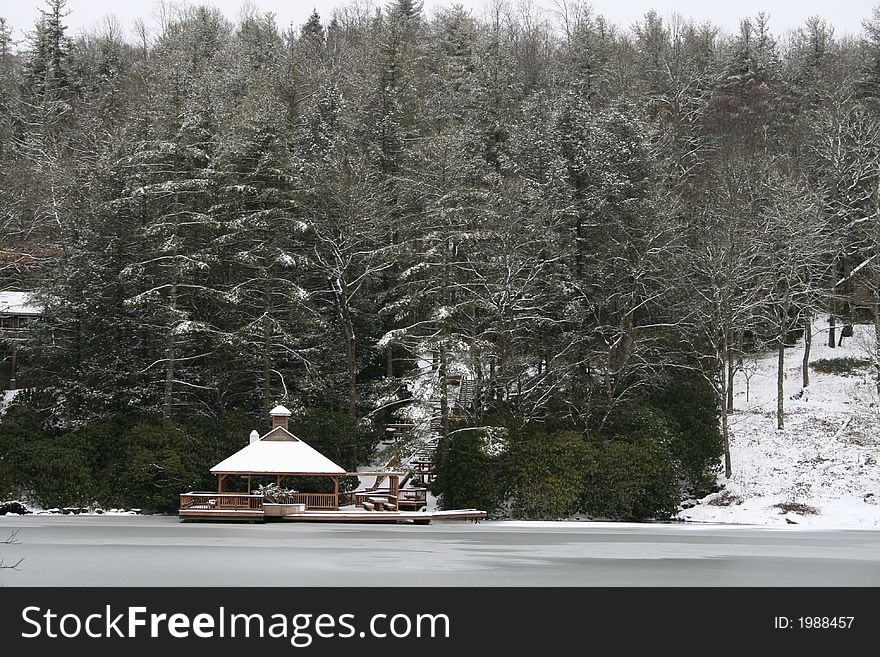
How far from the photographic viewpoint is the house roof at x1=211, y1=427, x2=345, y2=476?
83.1 ft

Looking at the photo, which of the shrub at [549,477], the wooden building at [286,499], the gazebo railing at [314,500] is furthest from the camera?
the gazebo railing at [314,500]

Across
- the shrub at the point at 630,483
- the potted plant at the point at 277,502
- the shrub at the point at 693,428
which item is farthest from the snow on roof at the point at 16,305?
the shrub at the point at 693,428

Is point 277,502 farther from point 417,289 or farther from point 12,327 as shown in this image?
point 12,327

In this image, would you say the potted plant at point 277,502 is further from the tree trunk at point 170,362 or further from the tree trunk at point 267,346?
the tree trunk at point 170,362

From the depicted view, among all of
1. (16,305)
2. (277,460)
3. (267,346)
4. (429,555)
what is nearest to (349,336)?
(267,346)

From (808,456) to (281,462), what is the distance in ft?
56.6

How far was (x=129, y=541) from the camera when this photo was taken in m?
18.9

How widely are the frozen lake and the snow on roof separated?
1694cm

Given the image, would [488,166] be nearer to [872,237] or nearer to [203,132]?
[203,132]

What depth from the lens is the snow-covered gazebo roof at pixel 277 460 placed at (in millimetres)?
25328

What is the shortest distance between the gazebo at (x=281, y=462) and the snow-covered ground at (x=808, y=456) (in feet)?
36.8

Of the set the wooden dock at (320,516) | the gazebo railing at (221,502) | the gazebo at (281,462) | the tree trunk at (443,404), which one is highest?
the tree trunk at (443,404)

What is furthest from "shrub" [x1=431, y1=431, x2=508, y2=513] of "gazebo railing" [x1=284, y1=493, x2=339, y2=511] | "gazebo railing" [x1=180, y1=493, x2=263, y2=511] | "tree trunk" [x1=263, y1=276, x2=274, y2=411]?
"tree trunk" [x1=263, y1=276, x2=274, y2=411]
